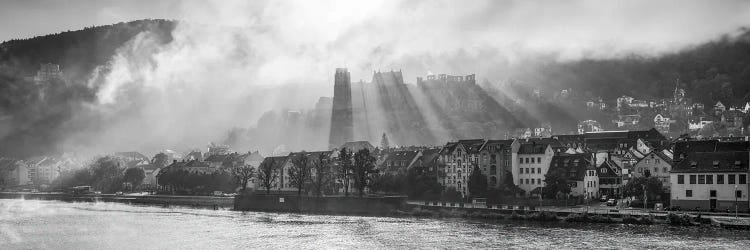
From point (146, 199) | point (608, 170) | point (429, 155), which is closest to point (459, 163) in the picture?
point (429, 155)

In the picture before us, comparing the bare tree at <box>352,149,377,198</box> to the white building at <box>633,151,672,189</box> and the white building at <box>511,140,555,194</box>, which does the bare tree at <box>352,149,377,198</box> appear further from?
the white building at <box>633,151,672,189</box>

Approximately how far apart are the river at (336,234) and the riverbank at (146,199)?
28.7m

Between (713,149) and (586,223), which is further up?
(713,149)

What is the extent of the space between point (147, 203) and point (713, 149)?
8784cm

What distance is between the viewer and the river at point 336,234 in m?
60.8

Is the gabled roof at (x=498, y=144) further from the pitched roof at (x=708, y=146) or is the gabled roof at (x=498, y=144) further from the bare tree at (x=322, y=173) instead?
the pitched roof at (x=708, y=146)

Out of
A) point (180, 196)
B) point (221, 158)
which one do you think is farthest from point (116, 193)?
point (180, 196)

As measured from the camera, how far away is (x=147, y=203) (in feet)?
432

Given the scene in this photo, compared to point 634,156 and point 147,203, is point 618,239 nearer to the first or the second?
point 634,156

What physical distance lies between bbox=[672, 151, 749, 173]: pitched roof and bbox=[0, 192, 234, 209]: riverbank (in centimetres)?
6254

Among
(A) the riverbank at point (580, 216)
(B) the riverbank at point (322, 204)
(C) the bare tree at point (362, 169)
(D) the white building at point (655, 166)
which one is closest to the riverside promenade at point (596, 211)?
(A) the riverbank at point (580, 216)

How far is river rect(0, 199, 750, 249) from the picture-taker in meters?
60.8

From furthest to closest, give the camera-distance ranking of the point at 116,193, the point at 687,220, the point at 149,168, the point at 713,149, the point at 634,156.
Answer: the point at 149,168 < the point at 116,193 < the point at 634,156 < the point at 713,149 < the point at 687,220

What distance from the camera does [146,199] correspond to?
139750 millimetres
